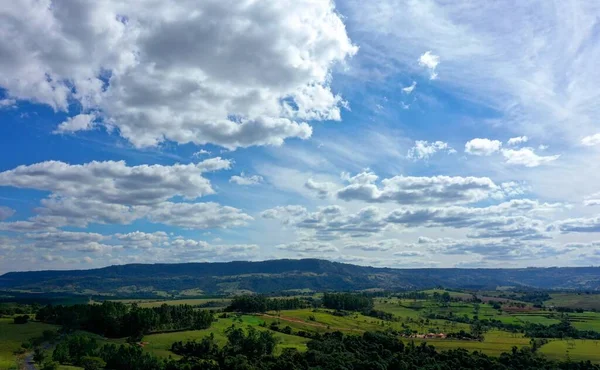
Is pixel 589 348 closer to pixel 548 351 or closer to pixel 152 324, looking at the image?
pixel 548 351

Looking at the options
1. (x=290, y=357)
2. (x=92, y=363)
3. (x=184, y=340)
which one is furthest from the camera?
(x=184, y=340)

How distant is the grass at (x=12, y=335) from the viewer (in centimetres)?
12950

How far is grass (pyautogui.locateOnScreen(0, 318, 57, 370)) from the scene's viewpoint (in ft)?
425

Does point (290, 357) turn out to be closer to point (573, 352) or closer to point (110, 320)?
point (110, 320)

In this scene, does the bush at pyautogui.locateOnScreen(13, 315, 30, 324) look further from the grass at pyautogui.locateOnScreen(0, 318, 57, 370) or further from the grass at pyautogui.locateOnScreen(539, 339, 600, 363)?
the grass at pyautogui.locateOnScreen(539, 339, 600, 363)

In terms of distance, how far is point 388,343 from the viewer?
18712 centimetres

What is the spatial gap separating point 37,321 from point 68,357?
66759 mm

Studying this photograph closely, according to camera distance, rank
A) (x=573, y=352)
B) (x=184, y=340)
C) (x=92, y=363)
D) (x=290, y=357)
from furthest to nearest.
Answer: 1. (x=573, y=352)
2. (x=184, y=340)
3. (x=290, y=357)
4. (x=92, y=363)

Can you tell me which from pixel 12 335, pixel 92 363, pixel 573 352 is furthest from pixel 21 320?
pixel 573 352

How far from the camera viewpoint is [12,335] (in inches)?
6521

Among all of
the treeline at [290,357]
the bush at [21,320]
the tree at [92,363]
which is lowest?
the treeline at [290,357]

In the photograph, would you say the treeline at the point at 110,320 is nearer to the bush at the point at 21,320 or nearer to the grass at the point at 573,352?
the bush at the point at 21,320

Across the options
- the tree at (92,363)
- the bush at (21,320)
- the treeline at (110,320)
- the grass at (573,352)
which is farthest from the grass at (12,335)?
the grass at (573,352)

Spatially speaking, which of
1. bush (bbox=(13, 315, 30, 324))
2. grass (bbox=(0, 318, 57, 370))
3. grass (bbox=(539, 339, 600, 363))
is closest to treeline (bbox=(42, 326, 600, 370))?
grass (bbox=(539, 339, 600, 363))
